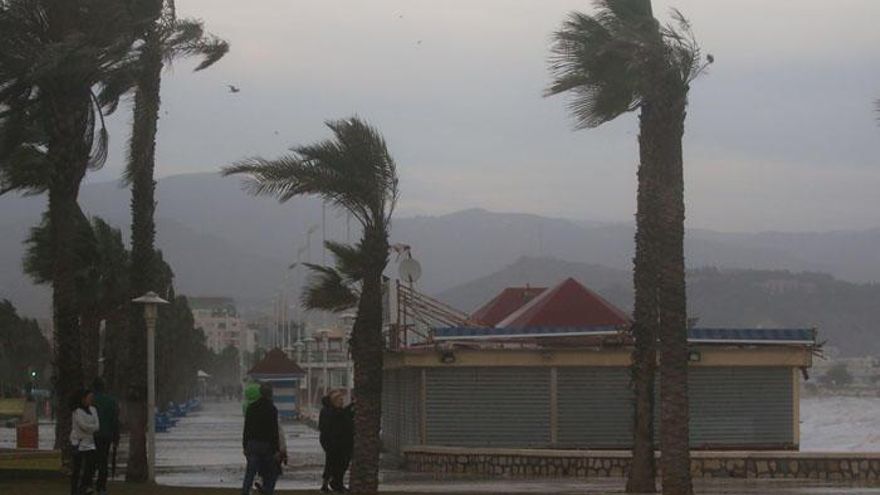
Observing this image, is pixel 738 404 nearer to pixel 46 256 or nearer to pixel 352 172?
pixel 352 172

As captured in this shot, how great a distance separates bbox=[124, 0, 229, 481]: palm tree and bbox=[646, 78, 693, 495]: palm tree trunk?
28.3ft

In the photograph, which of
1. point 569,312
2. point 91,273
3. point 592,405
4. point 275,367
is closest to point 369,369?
point 592,405

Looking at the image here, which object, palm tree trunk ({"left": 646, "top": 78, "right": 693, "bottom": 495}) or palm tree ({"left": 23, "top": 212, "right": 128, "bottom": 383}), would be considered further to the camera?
palm tree ({"left": 23, "top": 212, "right": 128, "bottom": 383})

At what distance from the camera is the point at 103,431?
23.1m

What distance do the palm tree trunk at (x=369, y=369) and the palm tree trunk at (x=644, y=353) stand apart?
12.5 ft

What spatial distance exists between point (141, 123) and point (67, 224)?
2.16 m

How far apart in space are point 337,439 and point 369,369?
1.73 meters

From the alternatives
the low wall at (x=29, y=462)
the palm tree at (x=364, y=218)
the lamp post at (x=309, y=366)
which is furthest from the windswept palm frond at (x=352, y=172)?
the lamp post at (x=309, y=366)

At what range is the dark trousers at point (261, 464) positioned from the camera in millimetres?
21031

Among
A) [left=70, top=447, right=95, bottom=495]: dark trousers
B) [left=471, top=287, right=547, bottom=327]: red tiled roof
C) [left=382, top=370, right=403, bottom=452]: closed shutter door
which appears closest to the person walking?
[left=70, top=447, right=95, bottom=495]: dark trousers

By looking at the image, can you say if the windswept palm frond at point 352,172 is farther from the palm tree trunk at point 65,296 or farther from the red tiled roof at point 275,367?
the red tiled roof at point 275,367

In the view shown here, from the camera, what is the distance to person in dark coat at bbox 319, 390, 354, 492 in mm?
25656

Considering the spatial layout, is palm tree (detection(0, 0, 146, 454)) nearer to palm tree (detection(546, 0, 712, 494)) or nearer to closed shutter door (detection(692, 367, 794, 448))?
palm tree (detection(546, 0, 712, 494))

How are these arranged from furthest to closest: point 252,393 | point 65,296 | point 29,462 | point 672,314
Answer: point 29,462 → point 65,296 → point 672,314 → point 252,393
